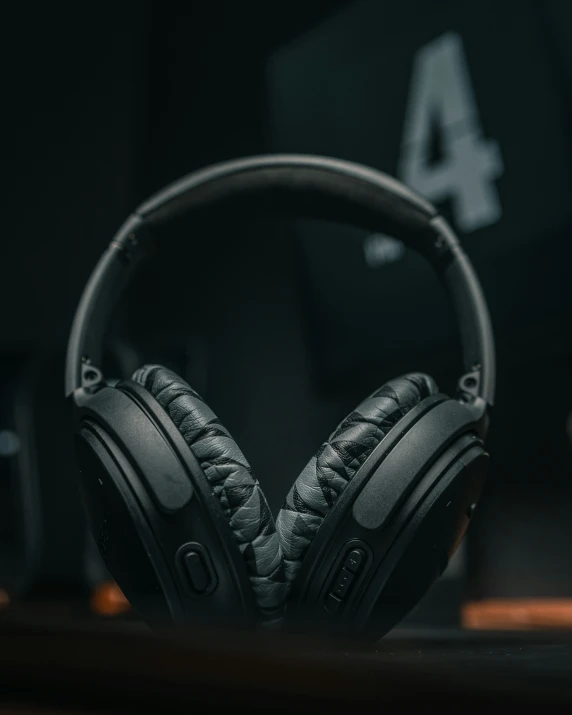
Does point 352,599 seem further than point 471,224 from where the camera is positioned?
No

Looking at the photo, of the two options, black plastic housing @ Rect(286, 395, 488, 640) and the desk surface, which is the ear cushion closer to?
black plastic housing @ Rect(286, 395, 488, 640)

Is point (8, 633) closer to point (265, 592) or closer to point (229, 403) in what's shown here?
point (265, 592)

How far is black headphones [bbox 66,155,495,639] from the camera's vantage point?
0.49m

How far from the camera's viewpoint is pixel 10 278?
1926mm

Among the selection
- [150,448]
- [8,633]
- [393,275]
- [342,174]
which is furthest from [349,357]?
[8,633]

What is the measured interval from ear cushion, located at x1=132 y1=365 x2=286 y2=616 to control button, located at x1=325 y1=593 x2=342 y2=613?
34 millimetres

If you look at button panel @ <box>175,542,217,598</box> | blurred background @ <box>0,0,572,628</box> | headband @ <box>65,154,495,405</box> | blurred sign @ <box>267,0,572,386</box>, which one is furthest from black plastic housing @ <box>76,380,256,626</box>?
blurred sign @ <box>267,0,572,386</box>

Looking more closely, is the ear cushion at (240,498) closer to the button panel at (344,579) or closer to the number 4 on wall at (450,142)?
the button panel at (344,579)

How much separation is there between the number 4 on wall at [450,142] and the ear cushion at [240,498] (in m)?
0.72

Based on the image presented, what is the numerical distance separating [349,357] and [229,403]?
43 cm

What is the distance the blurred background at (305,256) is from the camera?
1.06 meters

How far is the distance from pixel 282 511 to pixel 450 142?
832 mm

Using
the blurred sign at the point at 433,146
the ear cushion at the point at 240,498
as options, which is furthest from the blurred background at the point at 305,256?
the ear cushion at the point at 240,498

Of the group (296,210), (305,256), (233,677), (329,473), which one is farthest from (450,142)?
(233,677)
